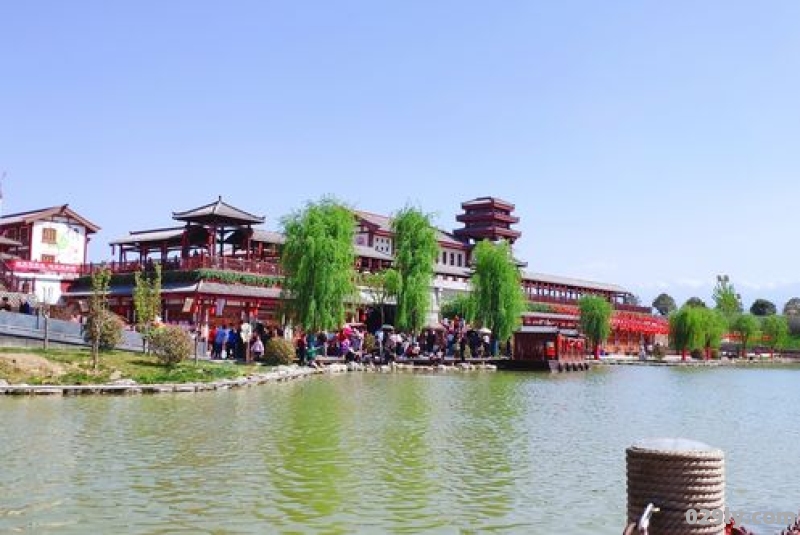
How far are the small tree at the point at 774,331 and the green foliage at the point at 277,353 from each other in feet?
227

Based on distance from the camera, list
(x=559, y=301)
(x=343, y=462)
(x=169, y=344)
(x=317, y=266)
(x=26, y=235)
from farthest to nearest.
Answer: (x=559, y=301)
(x=26, y=235)
(x=317, y=266)
(x=169, y=344)
(x=343, y=462)

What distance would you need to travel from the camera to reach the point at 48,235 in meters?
58.8

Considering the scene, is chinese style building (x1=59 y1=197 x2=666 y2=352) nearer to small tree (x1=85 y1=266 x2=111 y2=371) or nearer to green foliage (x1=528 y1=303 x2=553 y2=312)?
green foliage (x1=528 y1=303 x2=553 y2=312)

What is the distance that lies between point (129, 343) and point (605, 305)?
45856 millimetres

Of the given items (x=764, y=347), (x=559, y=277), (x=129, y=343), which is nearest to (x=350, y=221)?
(x=129, y=343)

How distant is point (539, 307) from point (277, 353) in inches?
1603

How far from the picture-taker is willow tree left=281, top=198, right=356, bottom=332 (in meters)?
38.7

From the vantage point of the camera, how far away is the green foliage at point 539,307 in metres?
71.3

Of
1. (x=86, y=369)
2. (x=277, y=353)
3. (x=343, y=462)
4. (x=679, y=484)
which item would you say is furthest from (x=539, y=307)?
(x=679, y=484)

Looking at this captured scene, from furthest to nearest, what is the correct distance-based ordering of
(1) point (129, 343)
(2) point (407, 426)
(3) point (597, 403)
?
(1) point (129, 343), (3) point (597, 403), (2) point (407, 426)

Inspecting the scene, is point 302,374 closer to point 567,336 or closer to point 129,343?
point 129,343

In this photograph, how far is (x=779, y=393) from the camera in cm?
3347

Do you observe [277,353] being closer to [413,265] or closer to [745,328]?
[413,265]

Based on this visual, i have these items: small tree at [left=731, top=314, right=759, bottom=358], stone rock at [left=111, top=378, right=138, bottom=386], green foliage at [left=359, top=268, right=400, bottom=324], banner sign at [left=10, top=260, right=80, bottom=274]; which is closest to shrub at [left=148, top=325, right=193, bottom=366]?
stone rock at [left=111, top=378, right=138, bottom=386]
